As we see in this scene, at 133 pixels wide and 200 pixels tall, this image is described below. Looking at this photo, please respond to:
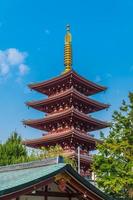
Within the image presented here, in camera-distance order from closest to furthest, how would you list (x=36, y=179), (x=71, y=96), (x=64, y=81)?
(x=36, y=179), (x=71, y=96), (x=64, y=81)

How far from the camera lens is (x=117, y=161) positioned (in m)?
25.8

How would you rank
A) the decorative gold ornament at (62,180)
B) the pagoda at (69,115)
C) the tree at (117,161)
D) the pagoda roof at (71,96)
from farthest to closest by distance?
the pagoda roof at (71,96) → the pagoda at (69,115) → the tree at (117,161) → the decorative gold ornament at (62,180)

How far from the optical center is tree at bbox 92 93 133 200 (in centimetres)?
2495

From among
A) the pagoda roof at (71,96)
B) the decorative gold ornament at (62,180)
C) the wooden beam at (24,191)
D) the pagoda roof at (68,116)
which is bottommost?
the wooden beam at (24,191)

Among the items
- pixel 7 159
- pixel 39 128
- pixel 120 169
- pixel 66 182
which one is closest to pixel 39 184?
pixel 66 182

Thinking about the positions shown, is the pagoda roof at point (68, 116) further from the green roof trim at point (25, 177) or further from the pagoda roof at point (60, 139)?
the green roof trim at point (25, 177)

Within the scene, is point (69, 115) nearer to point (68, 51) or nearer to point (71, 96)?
point (71, 96)

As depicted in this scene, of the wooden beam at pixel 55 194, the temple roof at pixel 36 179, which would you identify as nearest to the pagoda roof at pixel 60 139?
the temple roof at pixel 36 179

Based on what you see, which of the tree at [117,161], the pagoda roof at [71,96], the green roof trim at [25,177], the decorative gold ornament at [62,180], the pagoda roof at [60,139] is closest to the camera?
the green roof trim at [25,177]

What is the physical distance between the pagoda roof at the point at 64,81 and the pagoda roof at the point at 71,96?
7.18 feet

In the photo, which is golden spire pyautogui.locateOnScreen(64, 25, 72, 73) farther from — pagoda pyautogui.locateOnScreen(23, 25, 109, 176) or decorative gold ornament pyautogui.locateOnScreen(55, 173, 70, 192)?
decorative gold ornament pyautogui.locateOnScreen(55, 173, 70, 192)

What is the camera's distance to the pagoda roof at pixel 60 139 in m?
57.9

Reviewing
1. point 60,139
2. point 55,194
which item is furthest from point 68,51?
point 55,194

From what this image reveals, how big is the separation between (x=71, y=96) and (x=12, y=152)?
1189cm
